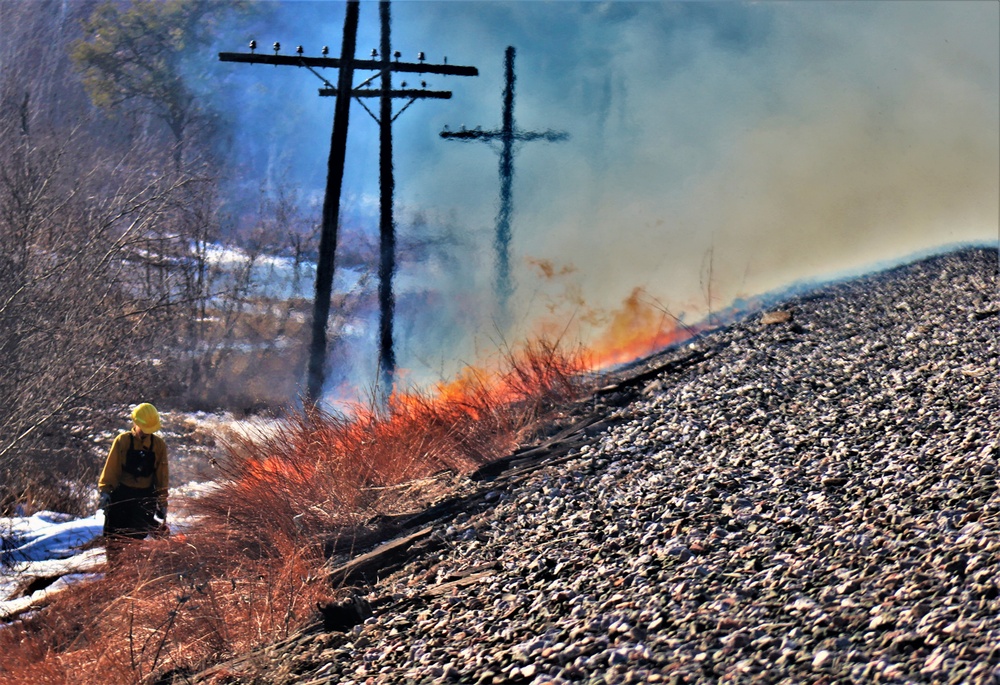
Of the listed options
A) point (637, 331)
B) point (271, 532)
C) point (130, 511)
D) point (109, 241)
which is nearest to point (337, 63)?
point (109, 241)

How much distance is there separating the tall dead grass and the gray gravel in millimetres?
684

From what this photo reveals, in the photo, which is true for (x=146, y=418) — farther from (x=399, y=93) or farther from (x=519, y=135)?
(x=399, y=93)

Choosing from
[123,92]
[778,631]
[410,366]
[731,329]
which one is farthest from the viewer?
[123,92]

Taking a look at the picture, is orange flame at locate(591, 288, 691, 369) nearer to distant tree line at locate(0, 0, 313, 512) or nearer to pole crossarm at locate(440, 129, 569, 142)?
pole crossarm at locate(440, 129, 569, 142)

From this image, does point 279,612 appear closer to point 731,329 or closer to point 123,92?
point 731,329

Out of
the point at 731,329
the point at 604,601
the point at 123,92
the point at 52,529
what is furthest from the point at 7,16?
the point at 604,601

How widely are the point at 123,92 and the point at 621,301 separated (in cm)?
947

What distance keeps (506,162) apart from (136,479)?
511 cm

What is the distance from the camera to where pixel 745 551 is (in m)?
4.54

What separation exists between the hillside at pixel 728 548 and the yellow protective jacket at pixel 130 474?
292 cm

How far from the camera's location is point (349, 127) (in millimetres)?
12359

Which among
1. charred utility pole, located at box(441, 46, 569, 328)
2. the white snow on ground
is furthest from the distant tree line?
charred utility pole, located at box(441, 46, 569, 328)

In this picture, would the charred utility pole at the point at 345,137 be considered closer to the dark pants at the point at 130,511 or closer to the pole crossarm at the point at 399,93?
the pole crossarm at the point at 399,93

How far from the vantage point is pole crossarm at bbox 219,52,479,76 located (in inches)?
466
